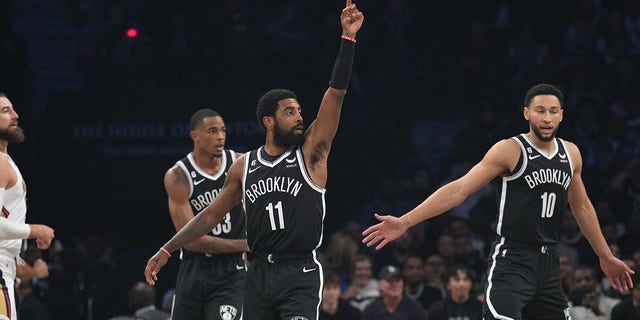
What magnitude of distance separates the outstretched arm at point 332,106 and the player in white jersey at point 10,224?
68.9 inches

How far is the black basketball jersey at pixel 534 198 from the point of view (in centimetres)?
802

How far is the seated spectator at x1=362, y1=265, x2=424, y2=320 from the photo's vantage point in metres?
11.8

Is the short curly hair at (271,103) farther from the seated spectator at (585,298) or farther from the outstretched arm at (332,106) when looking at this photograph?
the seated spectator at (585,298)

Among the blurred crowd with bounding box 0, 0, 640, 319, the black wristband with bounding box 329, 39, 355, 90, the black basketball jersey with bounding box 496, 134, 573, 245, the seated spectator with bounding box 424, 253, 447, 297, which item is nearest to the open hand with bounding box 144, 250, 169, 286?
the black wristband with bounding box 329, 39, 355, 90

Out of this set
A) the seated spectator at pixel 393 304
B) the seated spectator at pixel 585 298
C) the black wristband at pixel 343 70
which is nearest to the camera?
the black wristband at pixel 343 70

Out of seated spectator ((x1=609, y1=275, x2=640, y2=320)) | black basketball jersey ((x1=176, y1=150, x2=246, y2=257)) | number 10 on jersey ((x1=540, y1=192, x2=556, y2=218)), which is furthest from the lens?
Answer: seated spectator ((x1=609, y1=275, x2=640, y2=320))

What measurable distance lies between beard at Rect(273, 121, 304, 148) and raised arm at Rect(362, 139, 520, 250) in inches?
27.9

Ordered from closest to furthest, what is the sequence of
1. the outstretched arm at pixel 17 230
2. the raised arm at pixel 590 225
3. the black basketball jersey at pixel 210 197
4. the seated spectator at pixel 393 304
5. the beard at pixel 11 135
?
the outstretched arm at pixel 17 230, the raised arm at pixel 590 225, the beard at pixel 11 135, the black basketball jersey at pixel 210 197, the seated spectator at pixel 393 304

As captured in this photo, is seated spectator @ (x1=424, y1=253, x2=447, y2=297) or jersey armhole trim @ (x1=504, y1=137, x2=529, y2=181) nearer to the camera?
jersey armhole trim @ (x1=504, y1=137, x2=529, y2=181)

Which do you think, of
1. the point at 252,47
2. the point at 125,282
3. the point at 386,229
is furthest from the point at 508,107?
the point at 386,229

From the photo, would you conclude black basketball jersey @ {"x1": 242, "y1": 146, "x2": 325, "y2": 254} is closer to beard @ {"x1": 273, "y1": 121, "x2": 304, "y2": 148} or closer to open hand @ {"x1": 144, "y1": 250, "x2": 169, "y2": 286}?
beard @ {"x1": 273, "y1": 121, "x2": 304, "y2": 148}

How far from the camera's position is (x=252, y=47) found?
48.6 feet

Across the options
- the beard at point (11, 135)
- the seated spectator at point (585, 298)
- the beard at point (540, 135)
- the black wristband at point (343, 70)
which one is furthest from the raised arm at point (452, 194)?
the seated spectator at point (585, 298)

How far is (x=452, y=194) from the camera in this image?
794 cm
